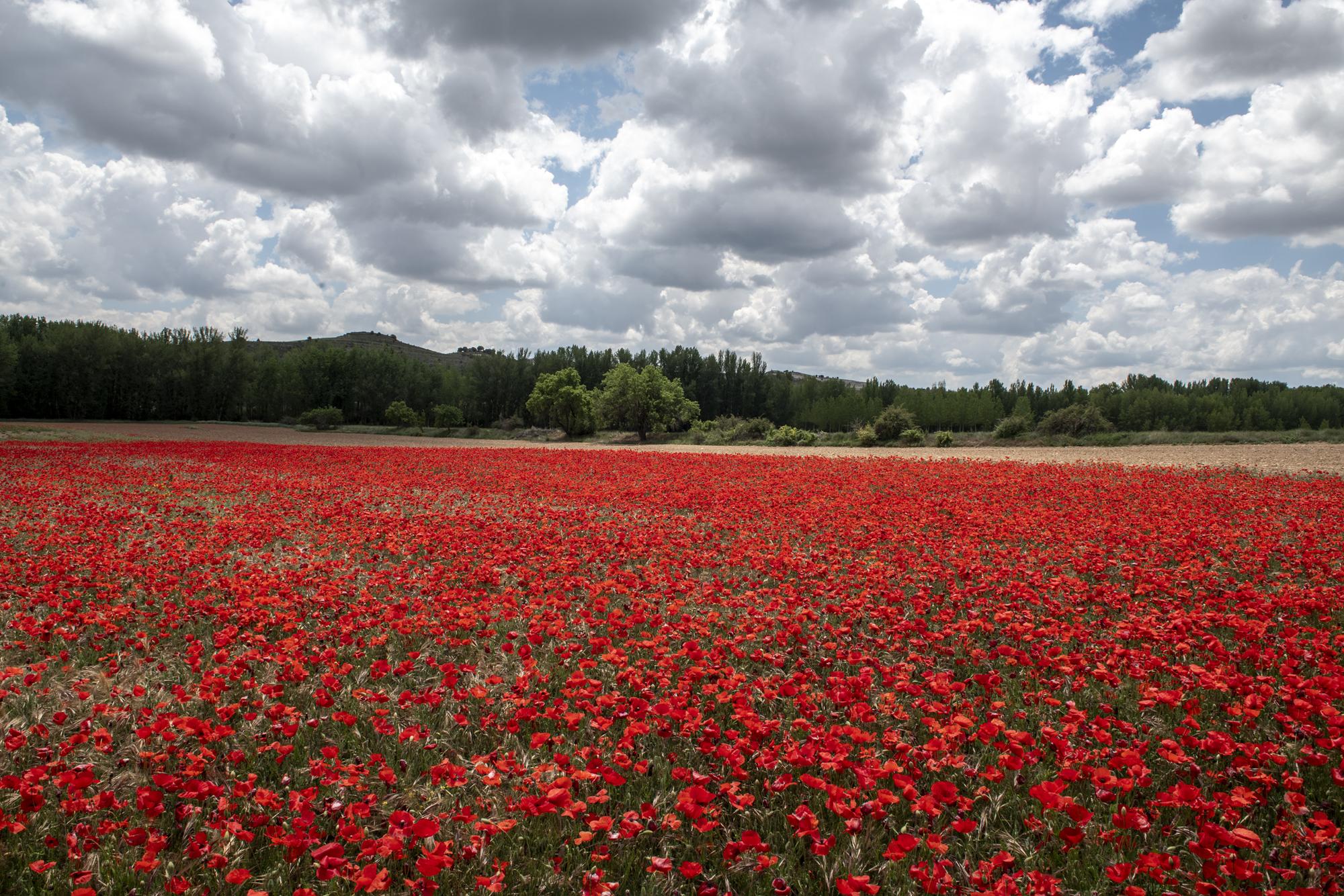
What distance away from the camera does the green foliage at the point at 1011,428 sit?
45.9m

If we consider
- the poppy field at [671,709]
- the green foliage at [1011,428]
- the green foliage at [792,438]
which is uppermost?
the green foliage at [1011,428]

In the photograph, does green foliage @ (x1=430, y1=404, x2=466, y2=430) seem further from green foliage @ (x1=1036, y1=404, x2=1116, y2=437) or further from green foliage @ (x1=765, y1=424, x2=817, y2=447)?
green foliage @ (x1=1036, y1=404, x2=1116, y2=437)

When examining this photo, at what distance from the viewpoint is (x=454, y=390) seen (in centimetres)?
12025

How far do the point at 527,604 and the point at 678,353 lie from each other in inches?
4537

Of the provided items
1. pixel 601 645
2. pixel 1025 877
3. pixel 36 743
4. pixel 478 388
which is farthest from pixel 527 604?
pixel 478 388

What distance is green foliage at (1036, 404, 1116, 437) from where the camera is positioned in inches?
1759

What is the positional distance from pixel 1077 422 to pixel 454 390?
98865 millimetres

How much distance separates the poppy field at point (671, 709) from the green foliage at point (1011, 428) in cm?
3649

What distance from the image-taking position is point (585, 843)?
3561 millimetres

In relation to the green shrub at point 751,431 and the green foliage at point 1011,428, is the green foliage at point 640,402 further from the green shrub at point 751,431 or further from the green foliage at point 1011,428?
the green foliage at point 1011,428

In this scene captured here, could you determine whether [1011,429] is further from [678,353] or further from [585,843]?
[678,353]

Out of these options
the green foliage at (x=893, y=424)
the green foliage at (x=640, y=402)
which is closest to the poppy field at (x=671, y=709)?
the green foliage at (x=893, y=424)

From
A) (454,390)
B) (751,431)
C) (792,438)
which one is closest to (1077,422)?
(792,438)

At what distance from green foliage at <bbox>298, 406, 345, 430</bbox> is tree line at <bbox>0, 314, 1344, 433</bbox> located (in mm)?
13436
